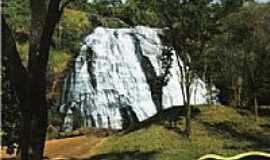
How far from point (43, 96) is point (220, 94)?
24.6 m

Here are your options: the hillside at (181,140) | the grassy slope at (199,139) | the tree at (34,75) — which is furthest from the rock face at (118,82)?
the tree at (34,75)

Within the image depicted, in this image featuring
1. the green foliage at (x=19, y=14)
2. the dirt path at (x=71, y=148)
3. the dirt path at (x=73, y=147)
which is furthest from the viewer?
the green foliage at (x=19, y=14)

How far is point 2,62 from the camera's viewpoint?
6297 mm

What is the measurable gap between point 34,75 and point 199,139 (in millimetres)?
13776

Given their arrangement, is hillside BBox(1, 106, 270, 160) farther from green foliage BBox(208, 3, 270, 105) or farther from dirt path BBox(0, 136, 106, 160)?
green foliage BBox(208, 3, 270, 105)

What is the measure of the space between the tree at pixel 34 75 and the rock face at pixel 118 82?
73.9 ft

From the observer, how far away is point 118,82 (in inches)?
1168

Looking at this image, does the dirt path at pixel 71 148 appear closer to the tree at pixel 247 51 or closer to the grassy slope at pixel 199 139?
the grassy slope at pixel 199 139

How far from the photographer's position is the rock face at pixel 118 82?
1137 inches

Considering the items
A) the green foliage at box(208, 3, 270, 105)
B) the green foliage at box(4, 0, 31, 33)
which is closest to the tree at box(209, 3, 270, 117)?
the green foliage at box(208, 3, 270, 105)

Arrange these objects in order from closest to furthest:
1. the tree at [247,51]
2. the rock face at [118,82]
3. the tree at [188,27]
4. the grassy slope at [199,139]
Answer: the grassy slope at [199,139], the tree at [188,27], the tree at [247,51], the rock face at [118,82]

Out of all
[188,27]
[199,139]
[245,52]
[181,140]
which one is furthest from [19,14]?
[199,139]

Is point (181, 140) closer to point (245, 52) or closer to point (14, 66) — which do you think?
point (245, 52)

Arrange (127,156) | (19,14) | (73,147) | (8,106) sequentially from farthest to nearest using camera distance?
(19,14), (73,147), (127,156), (8,106)
